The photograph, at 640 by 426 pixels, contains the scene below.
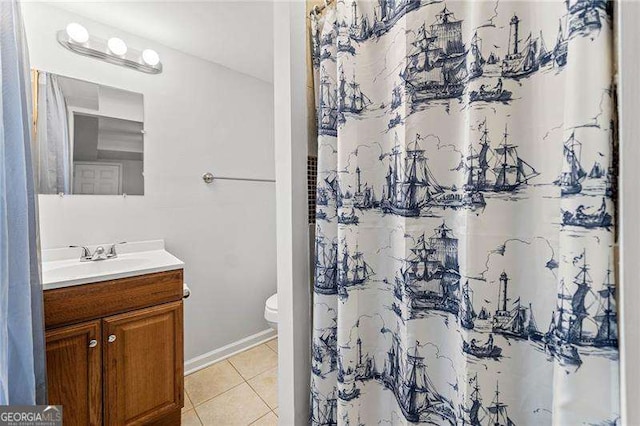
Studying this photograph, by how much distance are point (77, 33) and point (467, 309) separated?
2.29 m

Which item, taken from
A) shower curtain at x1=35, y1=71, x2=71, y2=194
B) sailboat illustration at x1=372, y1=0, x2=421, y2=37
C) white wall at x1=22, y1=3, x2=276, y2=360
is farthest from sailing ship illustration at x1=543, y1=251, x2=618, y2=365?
shower curtain at x1=35, y1=71, x2=71, y2=194

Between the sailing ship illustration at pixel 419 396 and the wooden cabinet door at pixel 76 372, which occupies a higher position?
the sailing ship illustration at pixel 419 396

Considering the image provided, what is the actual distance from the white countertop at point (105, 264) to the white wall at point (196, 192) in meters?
0.06

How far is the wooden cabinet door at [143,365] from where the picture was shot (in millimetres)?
1261

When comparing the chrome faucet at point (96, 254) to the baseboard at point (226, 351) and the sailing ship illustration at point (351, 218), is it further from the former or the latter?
the sailing ship illustration at point (351, 218)

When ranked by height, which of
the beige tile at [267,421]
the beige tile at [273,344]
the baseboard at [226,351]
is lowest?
the beige tile at [267,421]

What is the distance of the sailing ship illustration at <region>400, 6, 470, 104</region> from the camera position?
66 cm

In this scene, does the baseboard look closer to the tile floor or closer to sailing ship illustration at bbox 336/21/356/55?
the tile floor

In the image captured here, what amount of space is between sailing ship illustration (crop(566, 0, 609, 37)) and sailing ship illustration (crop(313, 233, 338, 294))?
75 cm

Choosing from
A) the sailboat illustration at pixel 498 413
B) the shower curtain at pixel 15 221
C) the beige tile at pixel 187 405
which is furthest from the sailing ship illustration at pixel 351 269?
the beige tile at pixel 187 405

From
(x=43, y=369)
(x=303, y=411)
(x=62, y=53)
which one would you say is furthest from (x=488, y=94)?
(x=62, y=53)

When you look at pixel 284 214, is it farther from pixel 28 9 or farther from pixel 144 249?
pixel 28 9

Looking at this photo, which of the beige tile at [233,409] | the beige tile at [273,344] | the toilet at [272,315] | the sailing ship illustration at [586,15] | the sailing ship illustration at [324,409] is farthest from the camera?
the beige tile at [273,344]

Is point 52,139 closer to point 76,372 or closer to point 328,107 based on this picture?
point 76,372
